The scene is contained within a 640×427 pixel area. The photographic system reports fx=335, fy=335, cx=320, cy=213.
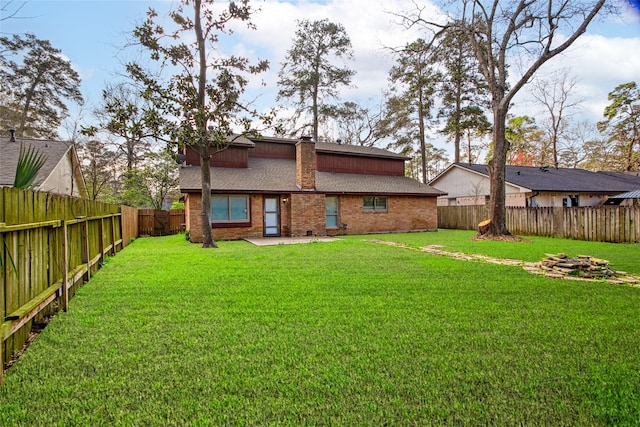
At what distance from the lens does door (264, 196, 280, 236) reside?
1450 cm

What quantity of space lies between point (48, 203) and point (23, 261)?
3.11ft

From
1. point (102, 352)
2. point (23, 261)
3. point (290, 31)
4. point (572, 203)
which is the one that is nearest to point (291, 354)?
point (102, 352)

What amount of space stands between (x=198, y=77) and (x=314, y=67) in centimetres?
1588

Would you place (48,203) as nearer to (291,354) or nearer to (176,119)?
(291,354)

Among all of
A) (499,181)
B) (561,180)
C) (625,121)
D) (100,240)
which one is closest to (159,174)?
(100,240)

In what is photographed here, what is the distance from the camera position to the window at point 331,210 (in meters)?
15.7

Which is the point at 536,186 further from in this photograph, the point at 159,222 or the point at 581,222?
the point at 159,222

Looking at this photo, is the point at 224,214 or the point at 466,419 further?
the point at 224,214

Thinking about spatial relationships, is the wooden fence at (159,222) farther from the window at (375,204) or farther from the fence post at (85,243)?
the fence post at (85,243)

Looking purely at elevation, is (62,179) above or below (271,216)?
above

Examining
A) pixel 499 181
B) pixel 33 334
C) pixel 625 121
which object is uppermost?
pixel 625 121

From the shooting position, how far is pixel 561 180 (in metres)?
22.3

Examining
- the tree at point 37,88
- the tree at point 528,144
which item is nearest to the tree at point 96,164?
the tree at point 37,88

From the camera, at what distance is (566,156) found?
34094mm
